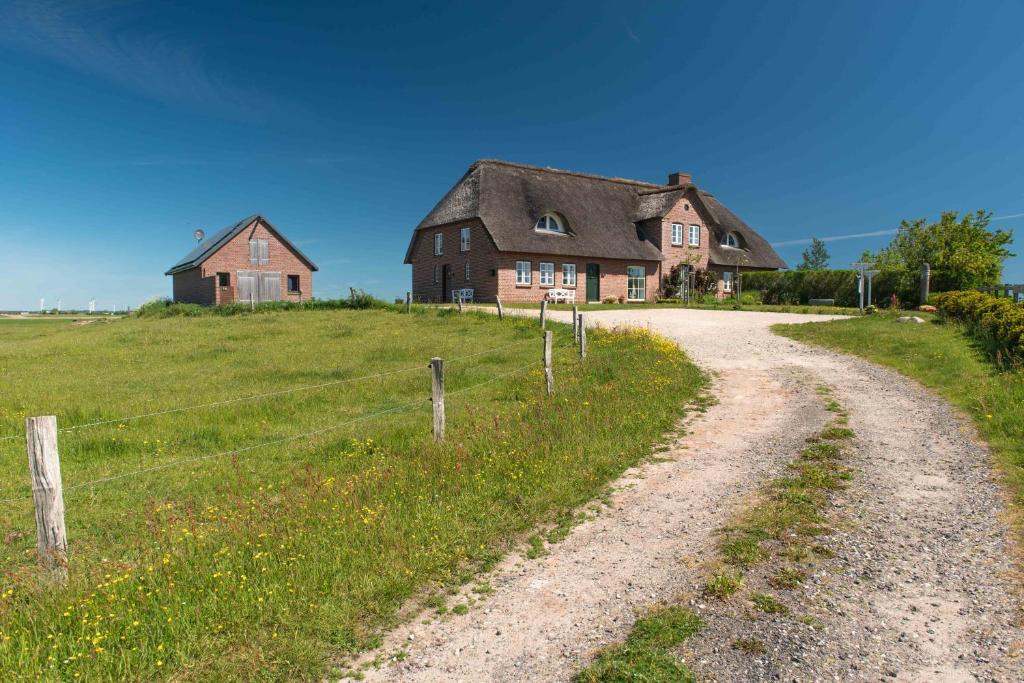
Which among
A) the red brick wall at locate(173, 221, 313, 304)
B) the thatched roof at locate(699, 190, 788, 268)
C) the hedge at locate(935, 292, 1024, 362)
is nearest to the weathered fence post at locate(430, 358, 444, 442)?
the hedge at locate(935, 292, 1024, 362)

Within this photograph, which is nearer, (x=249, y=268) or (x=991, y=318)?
(x=991, y=318)

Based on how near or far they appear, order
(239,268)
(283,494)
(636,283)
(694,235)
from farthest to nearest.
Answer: (239,268) < (694,235) < (636,283) < (283,494)

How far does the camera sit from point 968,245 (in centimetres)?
3416

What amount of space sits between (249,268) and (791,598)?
46.2 m

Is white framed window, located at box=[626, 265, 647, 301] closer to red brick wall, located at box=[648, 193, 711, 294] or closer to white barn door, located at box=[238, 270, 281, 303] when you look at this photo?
red brick wall, located at box=[648, 193, 711, 294]

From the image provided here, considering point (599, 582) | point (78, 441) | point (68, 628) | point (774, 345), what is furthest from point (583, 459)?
point (774, 345)

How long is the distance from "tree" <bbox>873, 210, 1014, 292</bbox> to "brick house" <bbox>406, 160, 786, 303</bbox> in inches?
397

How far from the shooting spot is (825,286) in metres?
37.7

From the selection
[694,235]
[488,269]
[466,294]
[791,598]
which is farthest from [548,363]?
[694,235]

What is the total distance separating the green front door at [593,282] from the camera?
37406 millimetres

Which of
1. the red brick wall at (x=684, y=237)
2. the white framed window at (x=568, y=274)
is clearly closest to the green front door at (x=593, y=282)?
the white framed window at (x=568, y=274)

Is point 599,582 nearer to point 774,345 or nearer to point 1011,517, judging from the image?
point 1011,517

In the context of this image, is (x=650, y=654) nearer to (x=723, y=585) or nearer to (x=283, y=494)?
(x=723, y=585)

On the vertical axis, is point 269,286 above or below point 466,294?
above
